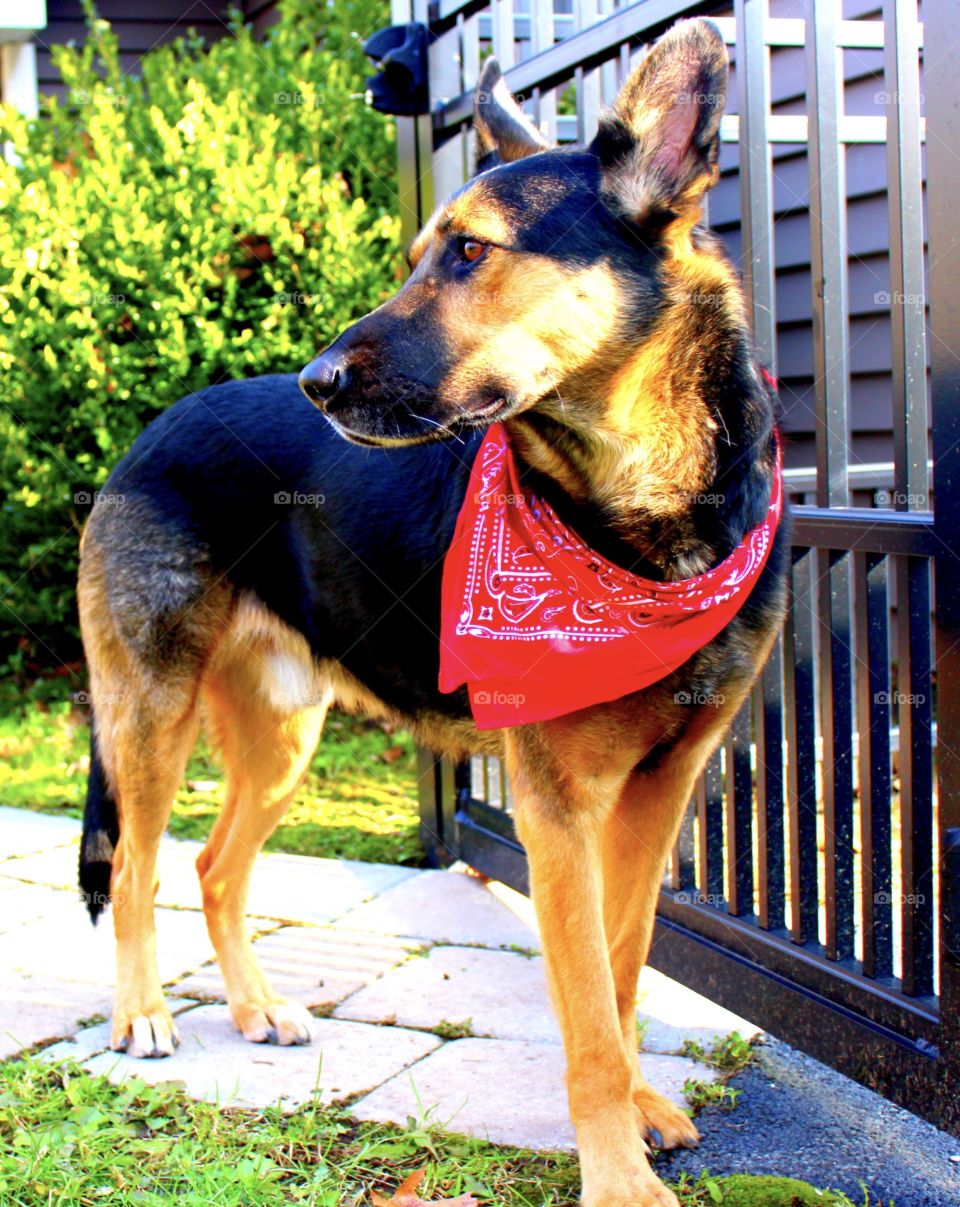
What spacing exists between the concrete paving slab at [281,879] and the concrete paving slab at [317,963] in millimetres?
157

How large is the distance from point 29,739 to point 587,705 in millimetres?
4578

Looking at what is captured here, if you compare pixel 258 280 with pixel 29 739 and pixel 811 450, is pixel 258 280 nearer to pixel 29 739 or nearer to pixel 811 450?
pixel 29 739

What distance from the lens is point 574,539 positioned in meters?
2.70

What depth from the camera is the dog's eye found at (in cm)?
246

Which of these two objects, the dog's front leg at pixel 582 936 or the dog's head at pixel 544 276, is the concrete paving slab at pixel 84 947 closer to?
the dog's front leg at pixel 582 936

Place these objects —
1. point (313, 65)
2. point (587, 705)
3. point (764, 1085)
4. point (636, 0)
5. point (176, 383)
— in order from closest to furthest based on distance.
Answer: point (587, 705) → point (764, 1085) → point (636, 0) → point (176, 383) → point (313, 65)

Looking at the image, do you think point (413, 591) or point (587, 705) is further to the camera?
point (413, 591)

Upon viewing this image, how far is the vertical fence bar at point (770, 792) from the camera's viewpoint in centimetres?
326

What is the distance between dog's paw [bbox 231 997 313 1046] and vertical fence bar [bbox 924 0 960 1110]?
5.24 ft

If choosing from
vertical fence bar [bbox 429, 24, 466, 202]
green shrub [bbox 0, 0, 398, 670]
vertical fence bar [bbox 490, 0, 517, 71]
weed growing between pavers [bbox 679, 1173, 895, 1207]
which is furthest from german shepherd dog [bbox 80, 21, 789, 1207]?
green shrub [bbox 0, 0, 398, 670]

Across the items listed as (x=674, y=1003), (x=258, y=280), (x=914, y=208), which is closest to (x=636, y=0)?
(x=914, y=208)

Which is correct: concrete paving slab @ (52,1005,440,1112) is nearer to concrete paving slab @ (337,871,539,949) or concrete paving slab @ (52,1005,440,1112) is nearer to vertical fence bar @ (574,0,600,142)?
concrete paving slab @ (337,871,539,949)

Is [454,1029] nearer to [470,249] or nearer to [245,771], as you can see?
[245,771]

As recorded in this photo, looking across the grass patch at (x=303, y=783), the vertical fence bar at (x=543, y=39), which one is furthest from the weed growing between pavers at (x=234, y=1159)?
the vertical fence bar at (x=543, y=39)
